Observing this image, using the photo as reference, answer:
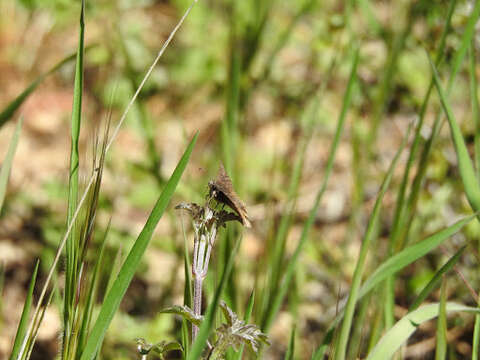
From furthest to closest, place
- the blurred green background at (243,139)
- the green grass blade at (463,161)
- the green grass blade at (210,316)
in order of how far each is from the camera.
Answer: the blurred green background at (243,139)
the green grass blade at (463,161)
the green grass blade at (210,316)

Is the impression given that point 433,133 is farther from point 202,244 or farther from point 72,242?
point 72,242

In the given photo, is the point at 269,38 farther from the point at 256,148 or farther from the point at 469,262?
the point at 469,262

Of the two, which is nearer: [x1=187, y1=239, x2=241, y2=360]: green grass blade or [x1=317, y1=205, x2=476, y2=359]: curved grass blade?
[x1=187, y1=239, x2=241, y2=360]: green grass blade

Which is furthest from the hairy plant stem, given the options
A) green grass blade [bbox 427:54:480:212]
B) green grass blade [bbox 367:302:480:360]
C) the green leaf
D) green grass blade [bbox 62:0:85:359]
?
green grass blade [bbox 427:54:480:212]

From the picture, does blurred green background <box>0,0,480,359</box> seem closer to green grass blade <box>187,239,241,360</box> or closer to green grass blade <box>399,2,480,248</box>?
green grass blade <box>399,2,480,248</box>

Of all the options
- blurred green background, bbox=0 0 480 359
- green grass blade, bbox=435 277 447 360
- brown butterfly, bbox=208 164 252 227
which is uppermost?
blurred green background, bbox=0 0 480 359

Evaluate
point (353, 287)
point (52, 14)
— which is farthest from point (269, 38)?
point (353, 287)

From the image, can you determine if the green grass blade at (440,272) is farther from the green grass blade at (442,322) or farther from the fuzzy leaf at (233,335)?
the fuzzy leaf at (233,335)

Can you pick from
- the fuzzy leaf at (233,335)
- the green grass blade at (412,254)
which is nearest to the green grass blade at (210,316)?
the fuzzy leaf at (233,335)
